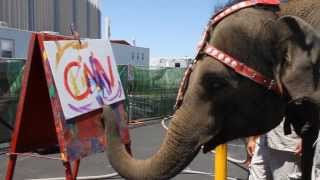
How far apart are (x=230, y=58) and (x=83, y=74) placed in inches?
134

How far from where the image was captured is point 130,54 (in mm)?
36438

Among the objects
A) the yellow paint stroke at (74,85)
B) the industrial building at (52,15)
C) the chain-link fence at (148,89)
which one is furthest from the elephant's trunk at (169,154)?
the industrial building at (52,15)

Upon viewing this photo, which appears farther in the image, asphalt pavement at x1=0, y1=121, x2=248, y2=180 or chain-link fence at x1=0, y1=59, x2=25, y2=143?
chain-link fence at x1=0, y1=59, x2=25, y2=143

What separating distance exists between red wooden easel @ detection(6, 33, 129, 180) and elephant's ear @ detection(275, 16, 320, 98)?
114 inches

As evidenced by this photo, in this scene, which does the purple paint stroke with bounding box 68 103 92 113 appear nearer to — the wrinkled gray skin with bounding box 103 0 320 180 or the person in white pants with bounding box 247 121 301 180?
the person in white pants with bounding box 247 121 301 180

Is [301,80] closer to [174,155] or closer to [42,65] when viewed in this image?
[174,155]

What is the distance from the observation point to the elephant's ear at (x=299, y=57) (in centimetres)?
235

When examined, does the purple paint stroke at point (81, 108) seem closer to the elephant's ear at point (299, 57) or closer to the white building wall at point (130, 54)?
the elephant's ear at point (299, 57)

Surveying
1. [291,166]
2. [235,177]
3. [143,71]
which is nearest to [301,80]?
[291,166]

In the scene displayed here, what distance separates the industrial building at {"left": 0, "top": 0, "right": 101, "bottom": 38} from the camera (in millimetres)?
72688

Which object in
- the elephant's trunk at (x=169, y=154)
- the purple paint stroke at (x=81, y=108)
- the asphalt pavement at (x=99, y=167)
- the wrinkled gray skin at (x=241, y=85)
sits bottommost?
the asphalt pavement at (x=99, y=167)


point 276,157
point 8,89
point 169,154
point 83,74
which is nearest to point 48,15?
point 8,89

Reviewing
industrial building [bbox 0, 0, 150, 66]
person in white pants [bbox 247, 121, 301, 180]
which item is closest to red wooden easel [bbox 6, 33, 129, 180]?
person in white pants [bbox 247, 121, 301, 180]

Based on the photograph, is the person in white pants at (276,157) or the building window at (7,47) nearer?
the person in white pants at (276,157)
